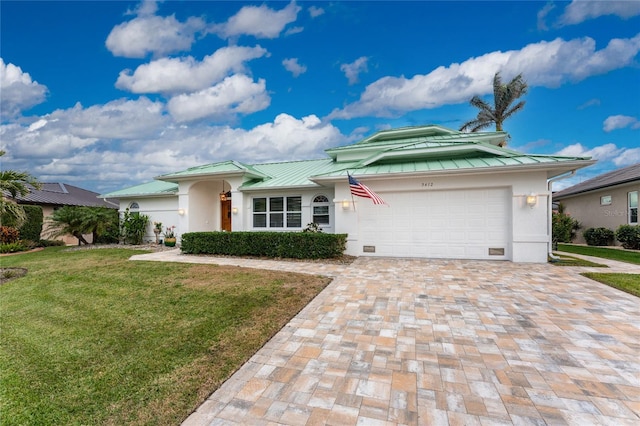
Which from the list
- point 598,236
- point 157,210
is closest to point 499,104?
point 598,236

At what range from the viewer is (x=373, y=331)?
3.85 m

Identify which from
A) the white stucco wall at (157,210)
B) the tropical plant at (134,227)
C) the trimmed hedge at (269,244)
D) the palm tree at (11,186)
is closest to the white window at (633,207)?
the trimmed hedge at (269,244)

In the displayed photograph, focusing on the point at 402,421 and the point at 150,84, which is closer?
the point at 402,421

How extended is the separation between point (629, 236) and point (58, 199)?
34400 mm

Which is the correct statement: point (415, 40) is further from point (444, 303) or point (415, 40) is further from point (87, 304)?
point (87, 304)

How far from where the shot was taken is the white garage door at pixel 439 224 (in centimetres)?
920

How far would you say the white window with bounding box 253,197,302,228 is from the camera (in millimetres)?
12531

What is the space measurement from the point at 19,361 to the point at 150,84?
13582 mm

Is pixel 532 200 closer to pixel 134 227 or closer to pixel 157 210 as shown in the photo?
pixel 157 210

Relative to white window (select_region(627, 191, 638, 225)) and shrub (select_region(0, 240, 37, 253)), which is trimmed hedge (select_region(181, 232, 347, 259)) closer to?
shrub (select_region(0, 240, 37, 253))

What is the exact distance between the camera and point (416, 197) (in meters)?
9.98

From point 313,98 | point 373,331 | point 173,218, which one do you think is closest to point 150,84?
point 173,218

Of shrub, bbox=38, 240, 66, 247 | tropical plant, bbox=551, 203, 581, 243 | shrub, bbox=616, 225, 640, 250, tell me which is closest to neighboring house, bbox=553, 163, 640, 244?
tropical plant, bbox=551, 203, 581, 243

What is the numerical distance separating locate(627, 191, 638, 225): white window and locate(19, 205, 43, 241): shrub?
31826mm
